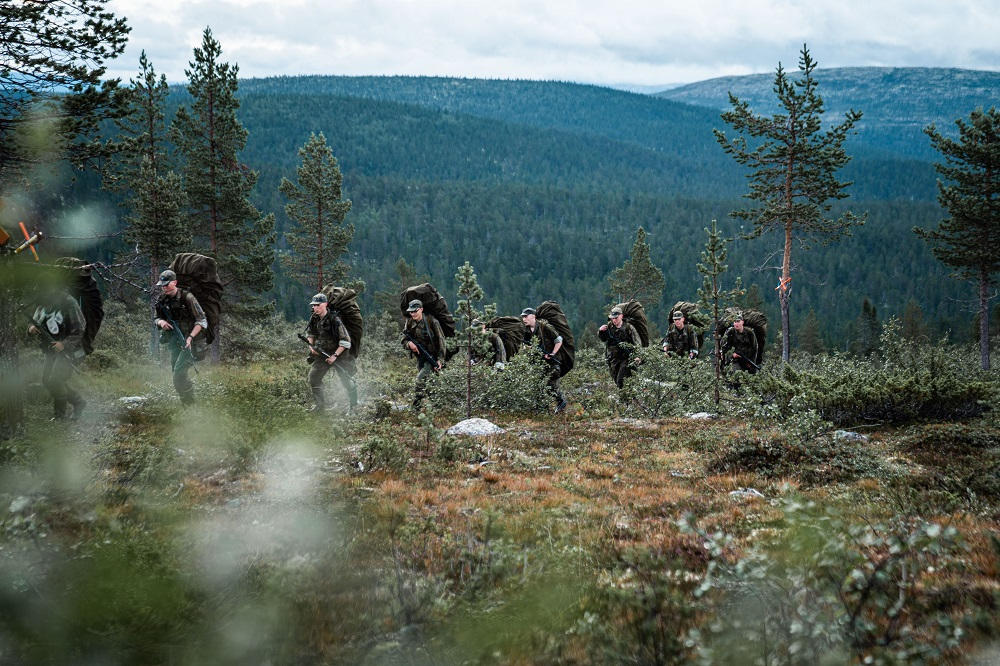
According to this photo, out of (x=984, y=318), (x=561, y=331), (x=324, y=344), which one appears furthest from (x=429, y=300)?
(x=984, y=318)

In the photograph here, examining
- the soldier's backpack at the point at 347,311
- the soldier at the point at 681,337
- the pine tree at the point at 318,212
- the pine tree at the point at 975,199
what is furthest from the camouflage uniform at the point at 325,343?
the pine tree at the point at 975,199

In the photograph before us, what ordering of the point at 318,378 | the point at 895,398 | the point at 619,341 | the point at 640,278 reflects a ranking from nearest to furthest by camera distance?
1. the point at 895,398
2. the point at 318,378
3. the point at 619,341
4. the point at 640,278

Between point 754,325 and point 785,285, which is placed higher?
point 785,285

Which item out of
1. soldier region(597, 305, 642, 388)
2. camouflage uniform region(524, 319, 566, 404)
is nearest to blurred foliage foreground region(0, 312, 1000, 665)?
camouflage uniform region(524, 319, 566, 404)

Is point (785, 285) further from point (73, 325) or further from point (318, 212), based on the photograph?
point (73, 325)

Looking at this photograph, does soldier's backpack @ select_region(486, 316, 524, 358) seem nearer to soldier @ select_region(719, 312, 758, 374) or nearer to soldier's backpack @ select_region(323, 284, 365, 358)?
soldier's backpack @ select_region(323, 284, 365, 358)

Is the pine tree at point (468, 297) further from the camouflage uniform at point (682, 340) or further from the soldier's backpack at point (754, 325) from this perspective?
the soldier's backpack at point (754, 325)

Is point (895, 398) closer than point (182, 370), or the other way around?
point (895, 398)

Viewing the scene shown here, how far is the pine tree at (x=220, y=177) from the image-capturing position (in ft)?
82.4

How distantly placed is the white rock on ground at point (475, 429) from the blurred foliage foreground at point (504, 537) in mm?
384

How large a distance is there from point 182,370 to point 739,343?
12.7 meters

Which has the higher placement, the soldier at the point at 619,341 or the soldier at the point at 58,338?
the soldier at the point at 58,338

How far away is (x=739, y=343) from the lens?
15.5 m

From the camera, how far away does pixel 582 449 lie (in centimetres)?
953
